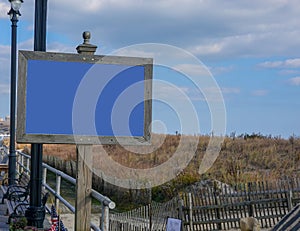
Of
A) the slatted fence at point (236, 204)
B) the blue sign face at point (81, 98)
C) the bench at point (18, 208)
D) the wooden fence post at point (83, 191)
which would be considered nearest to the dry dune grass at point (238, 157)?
the slatted fence at point (236, 204)

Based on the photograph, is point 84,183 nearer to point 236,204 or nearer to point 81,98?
point 81,98

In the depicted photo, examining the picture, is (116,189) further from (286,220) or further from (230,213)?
(286,220)

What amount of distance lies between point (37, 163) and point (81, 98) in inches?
114

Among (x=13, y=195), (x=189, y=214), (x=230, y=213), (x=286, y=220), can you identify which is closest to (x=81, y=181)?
(x=286, y=220)

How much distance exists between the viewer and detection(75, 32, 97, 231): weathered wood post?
463 cm

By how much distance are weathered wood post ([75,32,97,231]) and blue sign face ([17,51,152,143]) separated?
226mm

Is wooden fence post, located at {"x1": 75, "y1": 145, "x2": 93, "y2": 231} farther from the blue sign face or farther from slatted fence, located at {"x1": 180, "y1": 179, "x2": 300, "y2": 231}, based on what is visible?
slatted fence, located at {"x1": 180, "y1": 179, "x2": 300, "y2": 231}

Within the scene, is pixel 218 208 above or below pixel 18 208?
below

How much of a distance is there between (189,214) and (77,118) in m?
11.0

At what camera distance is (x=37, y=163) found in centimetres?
695

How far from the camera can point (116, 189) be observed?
19609mm

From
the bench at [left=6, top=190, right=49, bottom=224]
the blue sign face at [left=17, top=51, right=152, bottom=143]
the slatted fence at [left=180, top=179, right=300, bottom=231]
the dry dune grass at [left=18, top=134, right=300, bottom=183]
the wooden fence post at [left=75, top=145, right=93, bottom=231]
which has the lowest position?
the slatted fence at [left=180, top=179, right=300, bottom=231]

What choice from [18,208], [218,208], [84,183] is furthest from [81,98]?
[218,208]

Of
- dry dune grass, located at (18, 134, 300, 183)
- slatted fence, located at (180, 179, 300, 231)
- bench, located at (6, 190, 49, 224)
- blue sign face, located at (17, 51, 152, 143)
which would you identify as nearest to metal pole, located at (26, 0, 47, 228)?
bench, located at (6, 190, 49, 224)
